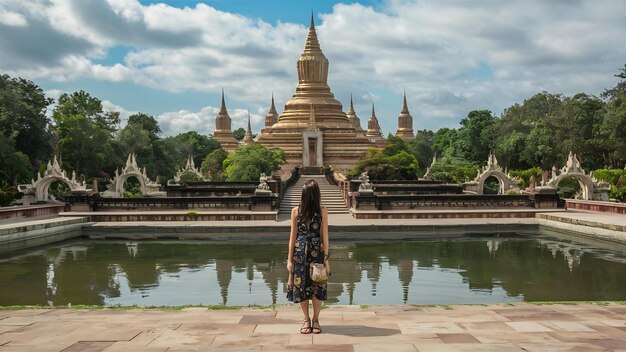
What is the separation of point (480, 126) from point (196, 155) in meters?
34.1

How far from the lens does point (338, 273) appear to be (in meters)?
14.8

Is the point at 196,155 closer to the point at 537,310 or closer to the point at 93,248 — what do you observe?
the point at 93,248

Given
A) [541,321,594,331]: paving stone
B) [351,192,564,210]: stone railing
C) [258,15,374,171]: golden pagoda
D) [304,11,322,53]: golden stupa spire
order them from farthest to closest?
[304,11,322,53]: golden stupa spire → [258,15,374,171]: golden pagoda → [351,192,564,210]: stone railing → [541,321,594,331]: paving stone

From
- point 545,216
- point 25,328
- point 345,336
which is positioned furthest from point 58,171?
point 345,336

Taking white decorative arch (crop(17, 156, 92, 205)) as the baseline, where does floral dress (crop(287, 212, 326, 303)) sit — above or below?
below

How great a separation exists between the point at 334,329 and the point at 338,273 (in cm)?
725

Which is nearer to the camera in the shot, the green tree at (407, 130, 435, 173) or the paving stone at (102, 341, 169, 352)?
the paving stone at (102, 341, 169, 352)

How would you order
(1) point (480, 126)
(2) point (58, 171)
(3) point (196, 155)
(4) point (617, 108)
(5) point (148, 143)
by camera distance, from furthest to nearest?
(3) point (196, 155) → (1) point (480, 126) → (5) point (148, 143) → (4) point (617, 108) → (2) point (58, 171)

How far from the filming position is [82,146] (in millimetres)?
44000

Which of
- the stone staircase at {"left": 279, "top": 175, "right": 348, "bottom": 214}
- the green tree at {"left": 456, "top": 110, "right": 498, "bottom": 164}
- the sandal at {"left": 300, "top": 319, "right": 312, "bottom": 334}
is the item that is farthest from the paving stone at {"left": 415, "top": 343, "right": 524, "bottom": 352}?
the green tree at {"left": 456, "top": 110, "right": 498, "bottom": 164}

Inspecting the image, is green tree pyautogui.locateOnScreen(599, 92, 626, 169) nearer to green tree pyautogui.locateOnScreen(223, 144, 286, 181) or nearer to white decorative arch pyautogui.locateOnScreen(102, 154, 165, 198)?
green tree pyautogui.locateOnScreen(223, 144, 286, 181)

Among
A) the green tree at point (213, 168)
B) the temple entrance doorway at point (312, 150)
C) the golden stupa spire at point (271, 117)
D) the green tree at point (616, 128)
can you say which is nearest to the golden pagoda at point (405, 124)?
the golden stupa spire at point (271, 117)

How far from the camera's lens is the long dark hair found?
292 inches

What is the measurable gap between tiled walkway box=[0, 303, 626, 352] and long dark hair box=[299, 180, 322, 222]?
4.51ft
